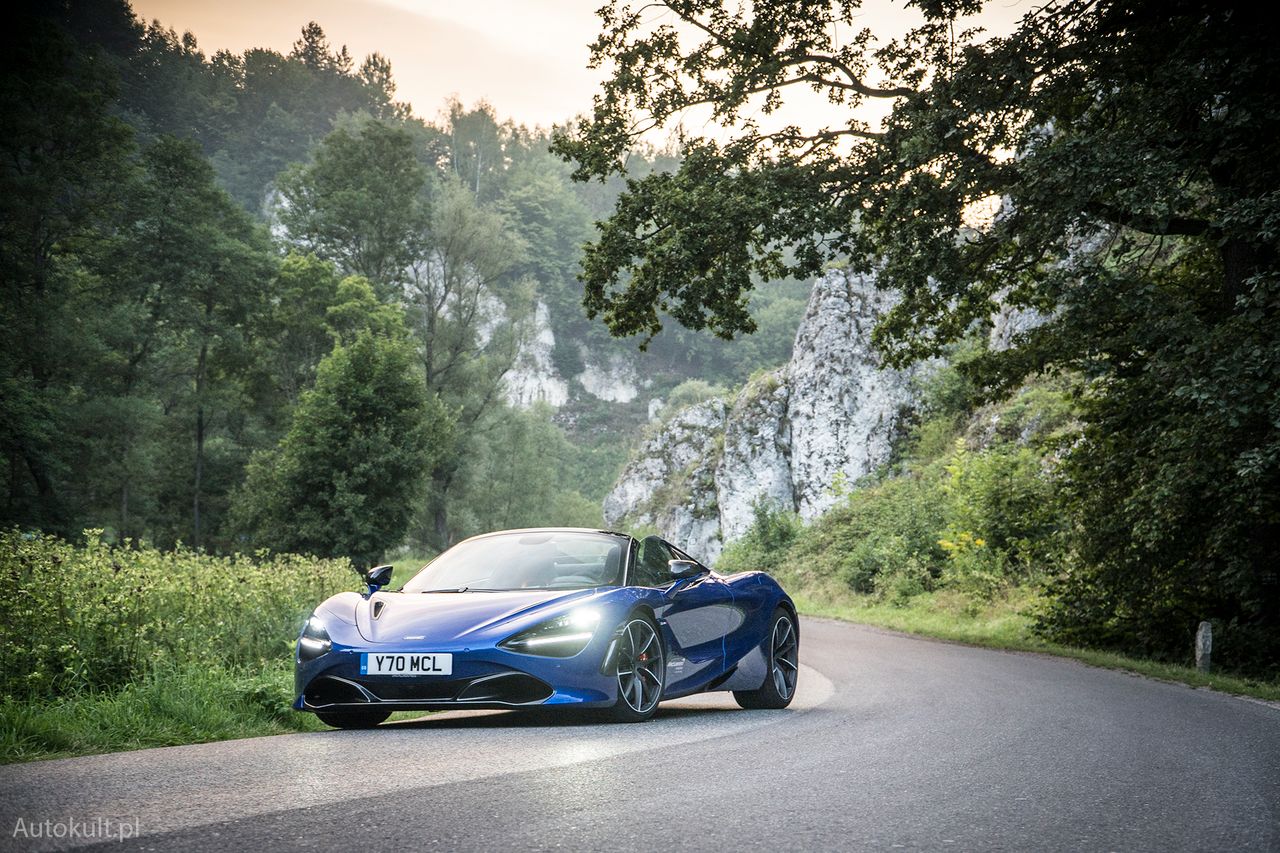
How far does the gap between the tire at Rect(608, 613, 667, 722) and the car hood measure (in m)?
0.40

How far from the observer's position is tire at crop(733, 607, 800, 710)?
9.33 metres

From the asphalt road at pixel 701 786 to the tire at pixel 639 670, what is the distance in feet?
0.73

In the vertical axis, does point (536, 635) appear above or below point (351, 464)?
below

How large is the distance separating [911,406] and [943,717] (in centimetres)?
4159

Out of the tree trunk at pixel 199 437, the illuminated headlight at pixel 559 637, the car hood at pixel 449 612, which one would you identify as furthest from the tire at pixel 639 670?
the tree trunk at pixel 199 437

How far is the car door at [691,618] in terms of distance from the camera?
8289 millimetres

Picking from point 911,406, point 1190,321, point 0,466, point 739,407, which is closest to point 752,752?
point 1190,321

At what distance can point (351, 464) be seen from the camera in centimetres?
4491

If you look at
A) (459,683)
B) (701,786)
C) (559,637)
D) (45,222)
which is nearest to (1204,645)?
(559,637)

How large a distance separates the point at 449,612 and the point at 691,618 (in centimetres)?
201

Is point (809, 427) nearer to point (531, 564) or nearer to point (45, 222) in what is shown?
point (45, 222)

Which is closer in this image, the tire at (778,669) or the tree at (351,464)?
the tire at (778,669)

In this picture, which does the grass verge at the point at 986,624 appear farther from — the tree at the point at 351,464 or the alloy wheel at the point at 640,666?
the tree at the point at 351,464

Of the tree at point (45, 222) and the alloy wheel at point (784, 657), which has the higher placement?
the tree at point (45, 222)
